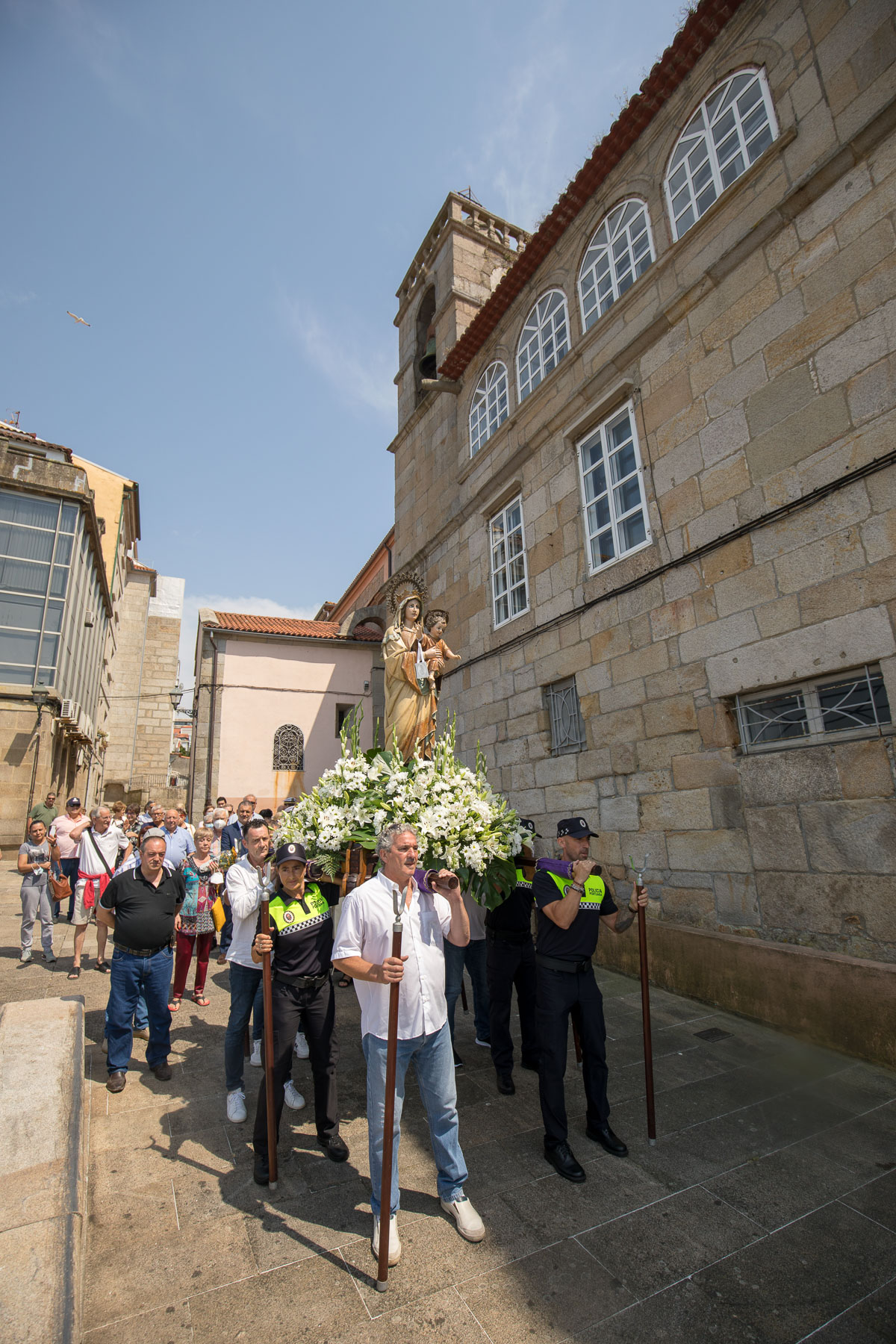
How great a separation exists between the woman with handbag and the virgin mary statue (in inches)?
97.7

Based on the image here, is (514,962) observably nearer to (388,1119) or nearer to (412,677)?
(388,1119)

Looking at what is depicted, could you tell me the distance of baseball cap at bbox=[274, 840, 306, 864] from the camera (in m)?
4.07

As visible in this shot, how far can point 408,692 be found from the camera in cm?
650

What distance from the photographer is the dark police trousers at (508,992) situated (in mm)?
4703

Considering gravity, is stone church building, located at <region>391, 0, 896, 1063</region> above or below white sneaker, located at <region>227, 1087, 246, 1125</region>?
above

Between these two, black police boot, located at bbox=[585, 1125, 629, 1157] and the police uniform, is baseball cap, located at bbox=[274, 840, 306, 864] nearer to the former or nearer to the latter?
the police uniform

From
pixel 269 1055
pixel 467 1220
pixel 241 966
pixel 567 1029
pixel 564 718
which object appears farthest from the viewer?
pixel 564 718

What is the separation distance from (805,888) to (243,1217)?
4806mm

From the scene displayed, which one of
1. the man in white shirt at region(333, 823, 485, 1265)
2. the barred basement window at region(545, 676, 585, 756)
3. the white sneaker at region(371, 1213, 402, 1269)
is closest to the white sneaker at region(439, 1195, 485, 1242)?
the man in white shirt at region(333, 823, 485, 1265)

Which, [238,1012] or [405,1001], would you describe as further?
[238,1012]

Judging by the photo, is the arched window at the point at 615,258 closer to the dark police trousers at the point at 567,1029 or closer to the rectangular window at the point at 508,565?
the rectangular window at the point at 508,565

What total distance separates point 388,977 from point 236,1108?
2168 mm

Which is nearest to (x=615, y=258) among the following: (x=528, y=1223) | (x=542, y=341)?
(x=542, y=341)

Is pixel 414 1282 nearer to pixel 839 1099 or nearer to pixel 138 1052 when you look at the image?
pixel 839 1099
